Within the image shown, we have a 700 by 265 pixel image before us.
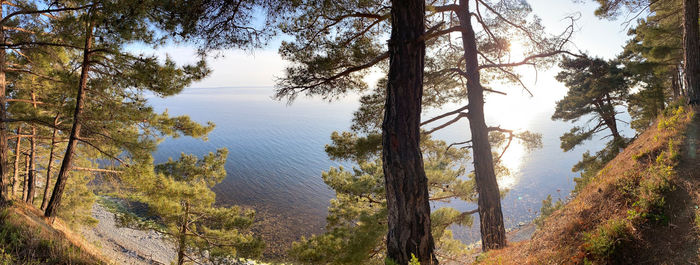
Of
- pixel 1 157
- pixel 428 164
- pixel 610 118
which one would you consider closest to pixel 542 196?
pixel 610 118

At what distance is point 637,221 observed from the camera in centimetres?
318

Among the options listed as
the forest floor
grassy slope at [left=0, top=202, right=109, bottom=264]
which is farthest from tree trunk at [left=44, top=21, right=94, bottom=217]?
the forest floor

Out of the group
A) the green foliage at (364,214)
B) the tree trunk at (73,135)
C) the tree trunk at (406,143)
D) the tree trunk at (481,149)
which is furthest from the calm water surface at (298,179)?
the tree trunk at (406,143)

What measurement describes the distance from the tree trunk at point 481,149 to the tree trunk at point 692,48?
4411 millimetres

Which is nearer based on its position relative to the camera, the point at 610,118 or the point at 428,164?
the point at 428,164

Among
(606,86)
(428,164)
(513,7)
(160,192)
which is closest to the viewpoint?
(513,7)

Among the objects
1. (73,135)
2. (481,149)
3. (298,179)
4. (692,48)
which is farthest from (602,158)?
(298,179)

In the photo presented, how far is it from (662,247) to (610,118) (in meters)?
12.8

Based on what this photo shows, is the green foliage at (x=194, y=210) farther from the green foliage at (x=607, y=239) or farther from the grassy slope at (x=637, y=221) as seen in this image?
the green foliage at (x=607, y=239)

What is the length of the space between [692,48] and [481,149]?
5.06 meters

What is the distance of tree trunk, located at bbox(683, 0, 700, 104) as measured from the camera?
6312 mm

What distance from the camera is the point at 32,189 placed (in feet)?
35.4

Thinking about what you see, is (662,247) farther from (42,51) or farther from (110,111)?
(42,51)

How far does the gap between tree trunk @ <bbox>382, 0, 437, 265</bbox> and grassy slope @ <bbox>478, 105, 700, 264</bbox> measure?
1.08 metres
